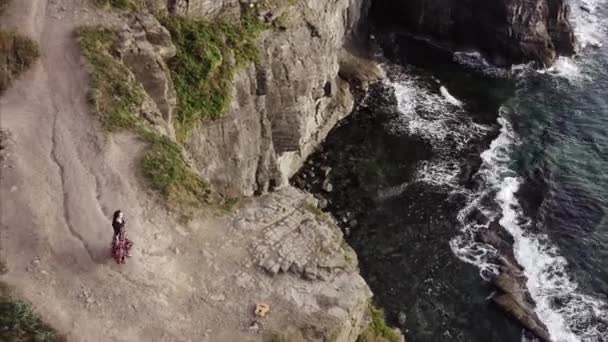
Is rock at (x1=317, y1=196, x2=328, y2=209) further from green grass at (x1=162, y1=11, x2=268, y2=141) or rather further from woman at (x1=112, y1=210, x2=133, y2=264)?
woman at (x1=112, y1=210, x2=133, y2=264)

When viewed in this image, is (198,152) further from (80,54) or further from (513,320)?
(513,320)

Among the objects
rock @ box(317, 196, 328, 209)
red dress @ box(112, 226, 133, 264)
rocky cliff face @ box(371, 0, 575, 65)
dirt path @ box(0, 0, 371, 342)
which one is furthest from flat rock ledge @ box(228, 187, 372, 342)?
rocky cliff face @ box(371, 0, 575, 65)

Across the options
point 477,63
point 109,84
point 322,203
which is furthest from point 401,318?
point 477,63

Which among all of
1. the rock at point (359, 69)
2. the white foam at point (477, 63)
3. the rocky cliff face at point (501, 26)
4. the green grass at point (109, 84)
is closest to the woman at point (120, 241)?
the green grass at point (109, 84)

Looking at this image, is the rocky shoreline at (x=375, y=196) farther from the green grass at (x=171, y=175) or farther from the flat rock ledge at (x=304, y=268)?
the green grass at (x=171, y=175)

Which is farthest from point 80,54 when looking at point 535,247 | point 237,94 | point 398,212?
point 535,247

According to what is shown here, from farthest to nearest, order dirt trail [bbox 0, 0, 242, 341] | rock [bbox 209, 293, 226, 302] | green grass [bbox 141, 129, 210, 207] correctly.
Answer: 1. green grass [bbox 141, 129, 210, 207]
2. rock [bbox 209, 293, 226, 302]
3. dirt trail [bbox 0, 0, 242, 341]
